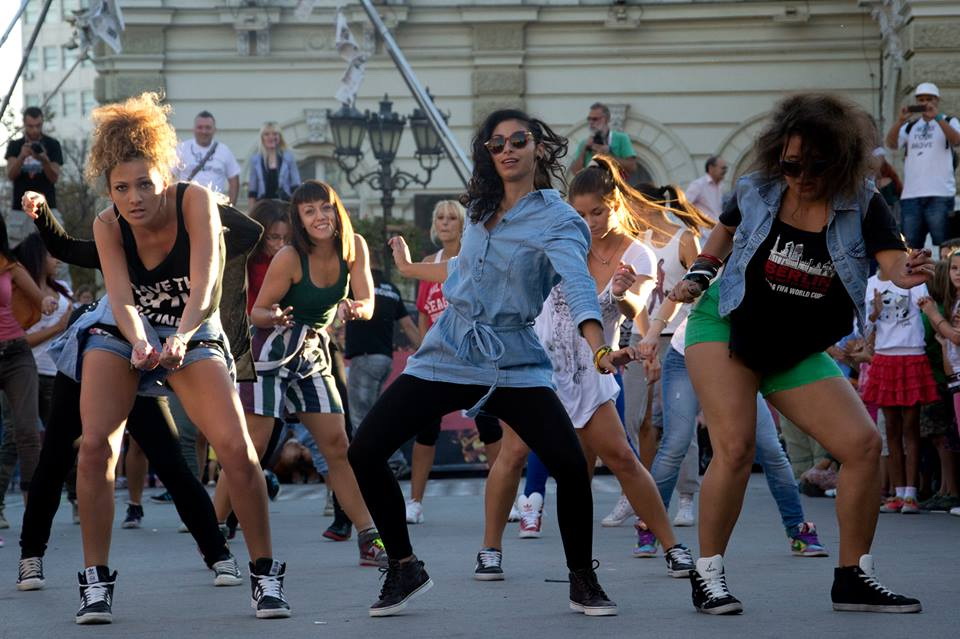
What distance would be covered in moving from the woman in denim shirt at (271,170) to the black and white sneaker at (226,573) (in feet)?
40.9

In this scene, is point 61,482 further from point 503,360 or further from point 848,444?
point 848,444

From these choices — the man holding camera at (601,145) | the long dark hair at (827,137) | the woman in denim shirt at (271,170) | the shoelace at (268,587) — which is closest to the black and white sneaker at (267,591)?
the shoelace at (268,587)

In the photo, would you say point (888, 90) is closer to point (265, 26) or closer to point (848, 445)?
point (265, 26)

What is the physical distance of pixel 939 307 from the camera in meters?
11.9

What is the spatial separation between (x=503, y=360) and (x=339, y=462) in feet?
8.45

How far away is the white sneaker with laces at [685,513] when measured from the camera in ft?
33.3

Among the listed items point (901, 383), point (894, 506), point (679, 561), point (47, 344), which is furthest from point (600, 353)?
point (47, 344)

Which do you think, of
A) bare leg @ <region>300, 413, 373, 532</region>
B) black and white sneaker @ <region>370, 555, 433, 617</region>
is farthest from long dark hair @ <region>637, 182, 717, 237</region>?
black and white sneaker @ <region>370, 555, 433, 617</region>

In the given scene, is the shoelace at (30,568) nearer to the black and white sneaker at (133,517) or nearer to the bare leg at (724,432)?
the bare leg at (724,432)

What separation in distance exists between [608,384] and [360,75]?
52.7 feet

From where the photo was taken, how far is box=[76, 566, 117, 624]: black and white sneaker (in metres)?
6.12

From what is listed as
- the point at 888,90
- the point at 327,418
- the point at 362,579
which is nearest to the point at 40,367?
the point at 327,418

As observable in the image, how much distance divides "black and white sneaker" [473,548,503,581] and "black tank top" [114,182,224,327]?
71.2 inches

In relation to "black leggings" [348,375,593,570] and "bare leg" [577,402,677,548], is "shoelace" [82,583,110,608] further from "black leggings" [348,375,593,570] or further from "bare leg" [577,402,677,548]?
"bare leg" [577,402,677,548]
